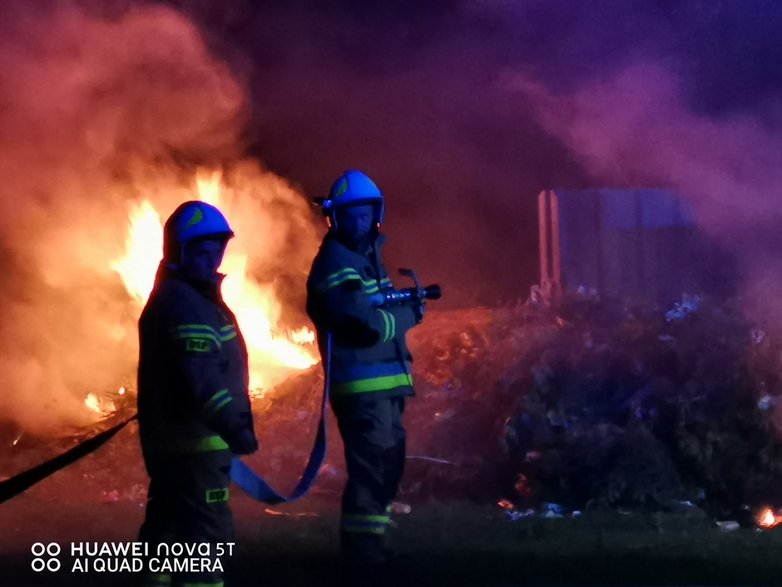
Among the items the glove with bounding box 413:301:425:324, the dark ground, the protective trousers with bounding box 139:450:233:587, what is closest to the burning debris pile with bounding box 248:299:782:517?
the dark ground

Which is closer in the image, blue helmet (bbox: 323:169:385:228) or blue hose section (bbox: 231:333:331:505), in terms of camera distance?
blue hose section (bbox: 231:333:331:505)

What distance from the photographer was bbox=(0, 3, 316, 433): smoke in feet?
38.1

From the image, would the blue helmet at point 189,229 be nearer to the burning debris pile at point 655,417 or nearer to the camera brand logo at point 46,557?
the camera brand logo at point 46,557

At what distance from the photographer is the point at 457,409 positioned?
394 inches

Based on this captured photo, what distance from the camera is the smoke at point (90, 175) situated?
1160cm

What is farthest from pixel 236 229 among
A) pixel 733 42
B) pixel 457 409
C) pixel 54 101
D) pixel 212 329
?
pixel 212 329

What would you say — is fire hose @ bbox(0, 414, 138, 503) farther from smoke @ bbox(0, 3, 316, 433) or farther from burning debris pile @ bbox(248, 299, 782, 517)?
smoke @ bbox(0, 3, 316, 433)

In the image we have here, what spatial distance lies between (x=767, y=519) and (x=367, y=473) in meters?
3.78

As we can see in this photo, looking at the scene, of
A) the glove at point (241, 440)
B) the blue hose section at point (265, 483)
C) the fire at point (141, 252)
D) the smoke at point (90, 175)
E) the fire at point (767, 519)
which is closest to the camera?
the glove at point (241, 440)

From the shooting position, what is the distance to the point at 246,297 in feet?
37.0

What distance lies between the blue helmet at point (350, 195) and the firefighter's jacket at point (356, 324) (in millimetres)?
144

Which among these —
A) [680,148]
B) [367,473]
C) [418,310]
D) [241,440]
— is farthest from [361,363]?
[680,148]

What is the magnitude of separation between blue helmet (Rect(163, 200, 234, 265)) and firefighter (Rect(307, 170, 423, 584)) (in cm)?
85

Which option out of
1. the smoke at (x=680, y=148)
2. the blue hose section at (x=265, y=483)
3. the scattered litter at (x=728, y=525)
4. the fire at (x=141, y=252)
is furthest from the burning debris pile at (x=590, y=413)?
the blue hose section at (x=265, y=483)
